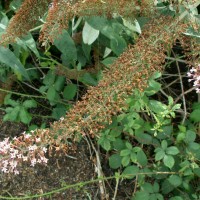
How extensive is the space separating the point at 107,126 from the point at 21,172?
0.41 metres

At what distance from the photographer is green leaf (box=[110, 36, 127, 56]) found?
1.65 metres

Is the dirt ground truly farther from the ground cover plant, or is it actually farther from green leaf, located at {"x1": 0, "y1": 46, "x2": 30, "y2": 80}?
green leaf, located at {"x1": 0, "y1": 46, "x2": 30, "y2": 80}

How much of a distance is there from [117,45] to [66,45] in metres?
0.20

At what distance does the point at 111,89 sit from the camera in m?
1.27

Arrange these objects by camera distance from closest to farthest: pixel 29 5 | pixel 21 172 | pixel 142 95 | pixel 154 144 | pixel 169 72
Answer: pixel 29 5 < pixel 142 95 < pixel 154 144 < pixel 21 172 < pixel 169 72

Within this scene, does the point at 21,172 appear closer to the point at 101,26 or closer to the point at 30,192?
the point at 30,192

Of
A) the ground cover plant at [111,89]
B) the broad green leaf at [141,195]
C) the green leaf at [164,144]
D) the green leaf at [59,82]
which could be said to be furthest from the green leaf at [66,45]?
the broad green leaf at [141,195]

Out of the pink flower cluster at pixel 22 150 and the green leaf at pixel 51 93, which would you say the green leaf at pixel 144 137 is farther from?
the pink flower cluster at pixel 22 150

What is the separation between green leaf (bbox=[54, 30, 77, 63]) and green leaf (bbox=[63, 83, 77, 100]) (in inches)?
5.7

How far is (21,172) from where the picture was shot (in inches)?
74.0

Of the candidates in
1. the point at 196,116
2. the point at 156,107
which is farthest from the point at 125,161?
the point at 196,116

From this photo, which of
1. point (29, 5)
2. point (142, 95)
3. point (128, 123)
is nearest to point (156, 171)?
point (128, 123)

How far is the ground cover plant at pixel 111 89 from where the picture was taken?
1.26 m

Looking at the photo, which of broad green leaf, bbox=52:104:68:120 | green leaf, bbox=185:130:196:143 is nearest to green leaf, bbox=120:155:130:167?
Result: green leaf, bbox=185:130:196:143
